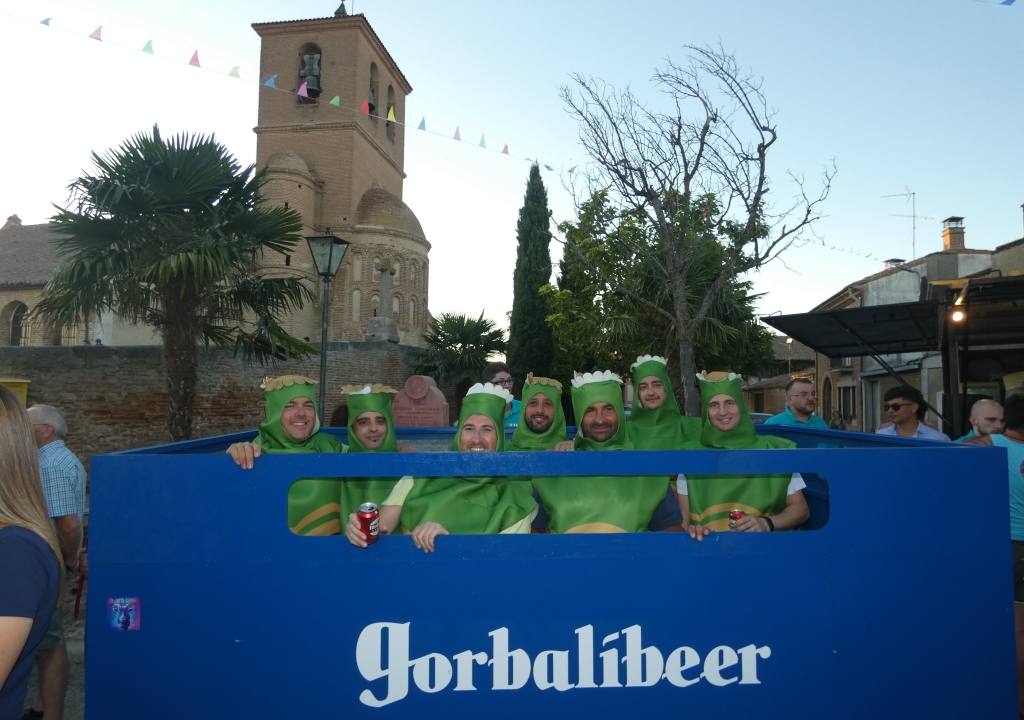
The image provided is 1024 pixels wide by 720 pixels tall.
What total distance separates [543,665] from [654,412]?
2315 millimetres

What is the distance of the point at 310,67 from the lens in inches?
1273

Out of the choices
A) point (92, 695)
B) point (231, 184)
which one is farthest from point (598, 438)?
point (231, 184)

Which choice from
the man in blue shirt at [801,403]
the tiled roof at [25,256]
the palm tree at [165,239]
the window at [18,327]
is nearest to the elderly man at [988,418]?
the man in blue shirt at [801,403]

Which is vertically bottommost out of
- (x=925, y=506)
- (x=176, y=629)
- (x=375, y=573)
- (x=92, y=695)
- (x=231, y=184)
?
Answer: (x=92, y=695)

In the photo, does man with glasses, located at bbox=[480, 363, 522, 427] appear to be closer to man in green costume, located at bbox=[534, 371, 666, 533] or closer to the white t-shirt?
the white t-shirt

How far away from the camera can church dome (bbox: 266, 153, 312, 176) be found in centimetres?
2903

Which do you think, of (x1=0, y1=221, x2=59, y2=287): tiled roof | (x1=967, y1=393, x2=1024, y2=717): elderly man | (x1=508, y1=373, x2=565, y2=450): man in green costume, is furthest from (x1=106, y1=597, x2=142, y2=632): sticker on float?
(x1=0, y1=221, x2=59, y2=287): tiled roof

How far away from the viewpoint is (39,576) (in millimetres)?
1609

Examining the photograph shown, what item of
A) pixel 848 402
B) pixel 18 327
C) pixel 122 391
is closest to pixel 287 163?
pixel 122 391

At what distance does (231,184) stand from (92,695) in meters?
9.18

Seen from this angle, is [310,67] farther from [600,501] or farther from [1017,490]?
[600,501]

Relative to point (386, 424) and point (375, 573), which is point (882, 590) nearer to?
point (375, 573)

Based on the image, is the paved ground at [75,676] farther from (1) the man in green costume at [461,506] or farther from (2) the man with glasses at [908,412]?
(2) the man with glasses at [908,412]

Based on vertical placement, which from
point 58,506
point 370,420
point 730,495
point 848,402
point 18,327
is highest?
point 18,327
